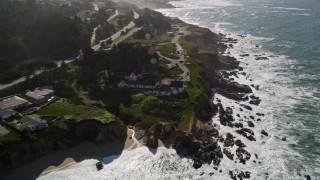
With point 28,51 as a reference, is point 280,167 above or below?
below

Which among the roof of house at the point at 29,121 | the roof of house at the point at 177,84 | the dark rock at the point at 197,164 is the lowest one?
the dark rock at the point at 197,164

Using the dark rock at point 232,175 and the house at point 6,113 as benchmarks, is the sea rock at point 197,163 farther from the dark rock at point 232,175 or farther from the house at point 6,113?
the house at point 6,113

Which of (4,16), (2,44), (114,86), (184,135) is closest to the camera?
(184,135)

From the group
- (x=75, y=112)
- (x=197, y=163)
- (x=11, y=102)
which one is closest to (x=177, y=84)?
(x=75, y=112)

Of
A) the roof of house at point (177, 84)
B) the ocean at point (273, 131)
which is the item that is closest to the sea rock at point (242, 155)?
the ocean at point (273, 131)

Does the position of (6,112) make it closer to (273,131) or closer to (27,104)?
(27,104)

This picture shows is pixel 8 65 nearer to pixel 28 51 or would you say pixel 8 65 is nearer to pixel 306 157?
pixel 28 51

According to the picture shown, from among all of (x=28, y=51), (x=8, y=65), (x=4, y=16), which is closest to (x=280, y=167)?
(x=8, y=65)
